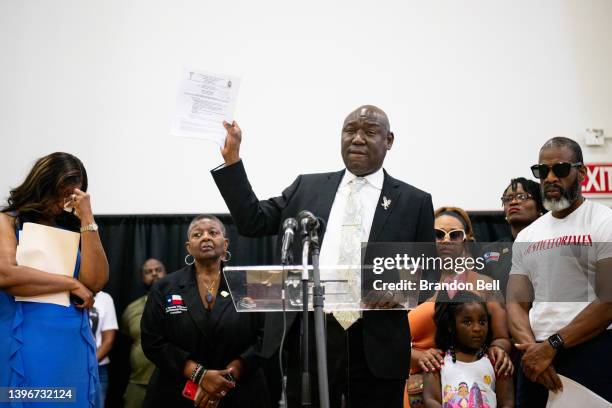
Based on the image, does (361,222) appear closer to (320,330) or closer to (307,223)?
(307,223)

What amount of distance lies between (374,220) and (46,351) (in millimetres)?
1627

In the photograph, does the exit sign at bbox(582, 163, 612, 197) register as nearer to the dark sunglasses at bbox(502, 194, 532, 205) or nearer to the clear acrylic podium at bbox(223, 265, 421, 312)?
the dark sunglasses at bbox(502, 194, 532, 205)

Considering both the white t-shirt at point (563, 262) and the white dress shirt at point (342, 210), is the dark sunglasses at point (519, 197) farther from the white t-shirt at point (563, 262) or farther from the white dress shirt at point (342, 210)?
the white dress shirt at point (342, 210)

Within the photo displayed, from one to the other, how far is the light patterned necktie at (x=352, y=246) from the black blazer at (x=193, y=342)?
5.84 feet

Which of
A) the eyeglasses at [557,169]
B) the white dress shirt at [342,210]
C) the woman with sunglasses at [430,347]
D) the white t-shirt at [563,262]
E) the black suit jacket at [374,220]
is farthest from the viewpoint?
the woman with sunglasses at [430,347]

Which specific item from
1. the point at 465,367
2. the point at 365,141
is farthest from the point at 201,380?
the point at 365,141

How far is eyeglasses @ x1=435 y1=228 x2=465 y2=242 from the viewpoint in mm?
4391

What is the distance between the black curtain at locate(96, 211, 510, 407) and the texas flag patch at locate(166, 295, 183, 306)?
230cm

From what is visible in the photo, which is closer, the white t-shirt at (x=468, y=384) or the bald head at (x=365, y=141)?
the bald head at (x=365, y=141)

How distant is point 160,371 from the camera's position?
4582 mm

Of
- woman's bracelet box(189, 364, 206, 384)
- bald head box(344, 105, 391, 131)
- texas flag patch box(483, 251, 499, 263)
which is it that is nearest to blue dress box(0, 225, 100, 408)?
woman's bracelet box(189, 364, 206, 384)

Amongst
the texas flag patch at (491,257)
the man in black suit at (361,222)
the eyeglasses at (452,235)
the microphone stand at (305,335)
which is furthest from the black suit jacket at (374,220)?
the eyeglasses at (452,235)

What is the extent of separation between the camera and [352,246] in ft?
9.56

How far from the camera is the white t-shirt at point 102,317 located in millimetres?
6211
